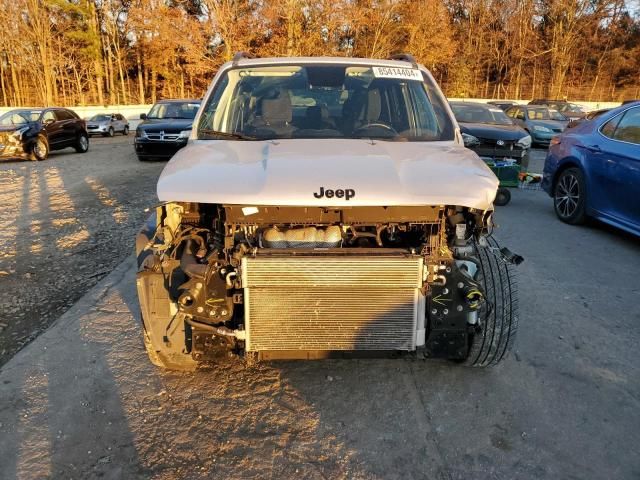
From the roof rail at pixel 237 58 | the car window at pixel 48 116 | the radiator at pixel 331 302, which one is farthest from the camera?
the car window at pixel 48 116

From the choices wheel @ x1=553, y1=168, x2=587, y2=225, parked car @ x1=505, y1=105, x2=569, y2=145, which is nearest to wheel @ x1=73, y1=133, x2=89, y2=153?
parked car @ x1=505, y1=105, x2=569, y2=145

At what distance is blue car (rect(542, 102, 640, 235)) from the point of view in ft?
19.8

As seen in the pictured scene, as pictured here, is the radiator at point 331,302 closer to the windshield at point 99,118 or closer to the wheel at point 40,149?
the wheel at point 40,149

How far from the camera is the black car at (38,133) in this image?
1425cm

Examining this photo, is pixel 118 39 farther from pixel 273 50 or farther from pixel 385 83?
pixel 385 83

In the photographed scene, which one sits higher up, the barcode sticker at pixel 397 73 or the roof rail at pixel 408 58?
the roof rail at pixel 408 58

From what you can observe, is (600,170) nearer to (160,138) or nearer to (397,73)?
(397,73)

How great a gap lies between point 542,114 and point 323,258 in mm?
20200

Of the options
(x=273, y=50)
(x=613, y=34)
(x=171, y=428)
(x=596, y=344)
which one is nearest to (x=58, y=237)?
(x=171, y=428)

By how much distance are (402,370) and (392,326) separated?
0.81 meters

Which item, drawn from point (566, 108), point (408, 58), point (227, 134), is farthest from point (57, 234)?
point (566, 108)

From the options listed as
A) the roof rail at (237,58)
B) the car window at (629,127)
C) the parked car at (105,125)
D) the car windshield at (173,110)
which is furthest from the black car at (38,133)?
the car window at (629,127)

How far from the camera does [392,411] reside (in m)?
2.99

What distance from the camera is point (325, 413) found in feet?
9.75
